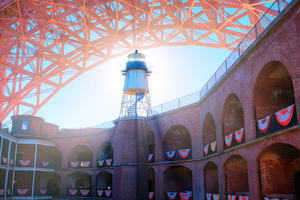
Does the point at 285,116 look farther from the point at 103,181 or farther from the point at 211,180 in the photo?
the point at 103,181

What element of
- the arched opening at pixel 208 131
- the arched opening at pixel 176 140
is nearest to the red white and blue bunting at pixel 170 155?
the arched opening at pixel 176 140

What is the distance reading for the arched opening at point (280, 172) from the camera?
16000 millimetres

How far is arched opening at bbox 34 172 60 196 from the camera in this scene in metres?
35.8

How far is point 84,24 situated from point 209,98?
15.7 metres

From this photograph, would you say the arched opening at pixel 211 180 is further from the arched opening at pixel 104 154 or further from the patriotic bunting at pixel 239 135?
the arched opening at pixel 104 154

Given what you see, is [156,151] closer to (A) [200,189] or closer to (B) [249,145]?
(A) [200,189]

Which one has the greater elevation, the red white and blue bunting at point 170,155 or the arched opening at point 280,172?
the red white and blue bunting at point 170,155

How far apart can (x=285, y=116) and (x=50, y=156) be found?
31.2 metres

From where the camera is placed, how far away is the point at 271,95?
17203 mm

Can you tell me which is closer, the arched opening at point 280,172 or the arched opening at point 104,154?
the arched opening at point 280,172

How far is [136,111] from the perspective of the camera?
1200 inches

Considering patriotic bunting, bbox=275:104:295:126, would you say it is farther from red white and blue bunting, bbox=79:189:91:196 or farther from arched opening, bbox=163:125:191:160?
red white and blue bunting, bbox=79:189:91:196

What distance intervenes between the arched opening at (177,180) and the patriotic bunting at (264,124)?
13.0 metres

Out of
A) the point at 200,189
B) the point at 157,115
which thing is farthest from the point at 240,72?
the point at 157,115
